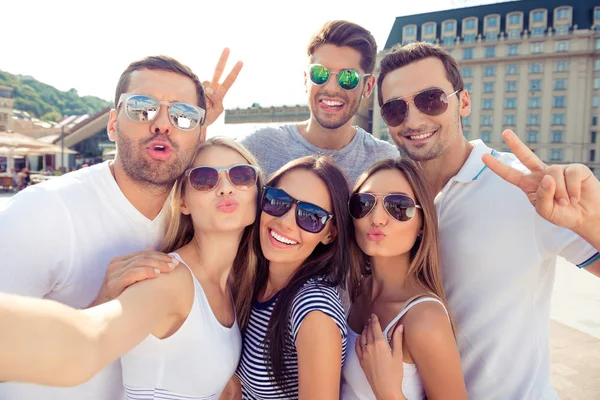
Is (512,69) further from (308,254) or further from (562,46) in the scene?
(308,254)

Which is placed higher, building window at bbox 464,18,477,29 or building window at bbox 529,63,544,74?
building window at bbox 464,18,477,29

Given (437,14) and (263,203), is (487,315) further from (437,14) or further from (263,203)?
(437,14)

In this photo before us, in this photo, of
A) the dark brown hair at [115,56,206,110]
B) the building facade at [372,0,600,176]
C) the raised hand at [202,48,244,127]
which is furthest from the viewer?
the building facade at [372,0,600,176]

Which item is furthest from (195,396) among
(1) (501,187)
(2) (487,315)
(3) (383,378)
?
(1) (501,187)

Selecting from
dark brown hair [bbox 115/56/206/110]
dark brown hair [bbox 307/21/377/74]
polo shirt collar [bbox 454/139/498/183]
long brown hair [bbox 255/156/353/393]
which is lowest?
long brown hair [bbox 255/156/353/393]

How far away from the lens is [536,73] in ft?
183

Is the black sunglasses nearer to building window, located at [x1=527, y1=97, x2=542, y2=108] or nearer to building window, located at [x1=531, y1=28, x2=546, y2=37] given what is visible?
building window, located at [x1=527, y1=97, x2=542, y2=108]

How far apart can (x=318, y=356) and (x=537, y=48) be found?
6693 cm

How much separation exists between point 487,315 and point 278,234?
1.28 meters

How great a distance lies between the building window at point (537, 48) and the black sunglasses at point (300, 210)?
65.9 metres

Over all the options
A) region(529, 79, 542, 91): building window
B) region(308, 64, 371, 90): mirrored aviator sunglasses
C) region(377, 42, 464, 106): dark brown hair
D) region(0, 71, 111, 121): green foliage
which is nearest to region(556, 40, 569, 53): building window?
region(529, 79, 542, 91): building window

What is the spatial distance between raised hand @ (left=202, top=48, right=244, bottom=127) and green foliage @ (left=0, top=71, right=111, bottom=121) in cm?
9524

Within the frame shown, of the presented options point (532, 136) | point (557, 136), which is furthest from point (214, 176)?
point (557, 136)

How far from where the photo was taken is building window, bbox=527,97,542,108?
55.3 metres
